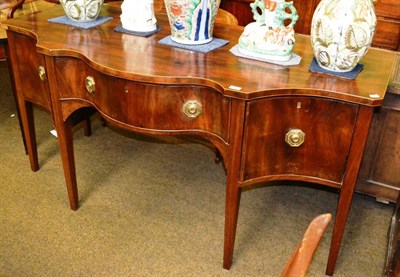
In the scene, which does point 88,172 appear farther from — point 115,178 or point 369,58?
point 369,58

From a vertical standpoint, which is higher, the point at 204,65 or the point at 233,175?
the point at 204,65

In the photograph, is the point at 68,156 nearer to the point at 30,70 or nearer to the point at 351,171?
the point at 30,70

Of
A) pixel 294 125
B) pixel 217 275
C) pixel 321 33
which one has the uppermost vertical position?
pixel 321 33

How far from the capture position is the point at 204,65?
1474 millimetres

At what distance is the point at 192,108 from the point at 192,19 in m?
0.32

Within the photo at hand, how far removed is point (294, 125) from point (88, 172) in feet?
3.92

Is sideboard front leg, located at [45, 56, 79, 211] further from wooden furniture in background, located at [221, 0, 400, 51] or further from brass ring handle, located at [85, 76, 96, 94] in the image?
wooden furniture in background, located at [221, 0, 400, 51]

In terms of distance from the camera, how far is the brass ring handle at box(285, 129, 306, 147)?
1398 millimetres

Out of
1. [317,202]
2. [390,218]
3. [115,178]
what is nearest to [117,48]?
[115,178]

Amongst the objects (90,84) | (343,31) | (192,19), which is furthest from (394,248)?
(90,84)

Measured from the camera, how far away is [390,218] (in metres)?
1.99

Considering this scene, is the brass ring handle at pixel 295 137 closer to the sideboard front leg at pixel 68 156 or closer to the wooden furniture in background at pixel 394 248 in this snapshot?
the wooden furniture in background at pixel 394 248

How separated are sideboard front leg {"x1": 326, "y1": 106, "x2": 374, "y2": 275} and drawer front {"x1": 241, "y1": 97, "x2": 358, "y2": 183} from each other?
2 centimetres

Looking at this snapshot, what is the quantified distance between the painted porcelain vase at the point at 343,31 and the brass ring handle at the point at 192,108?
403mm
